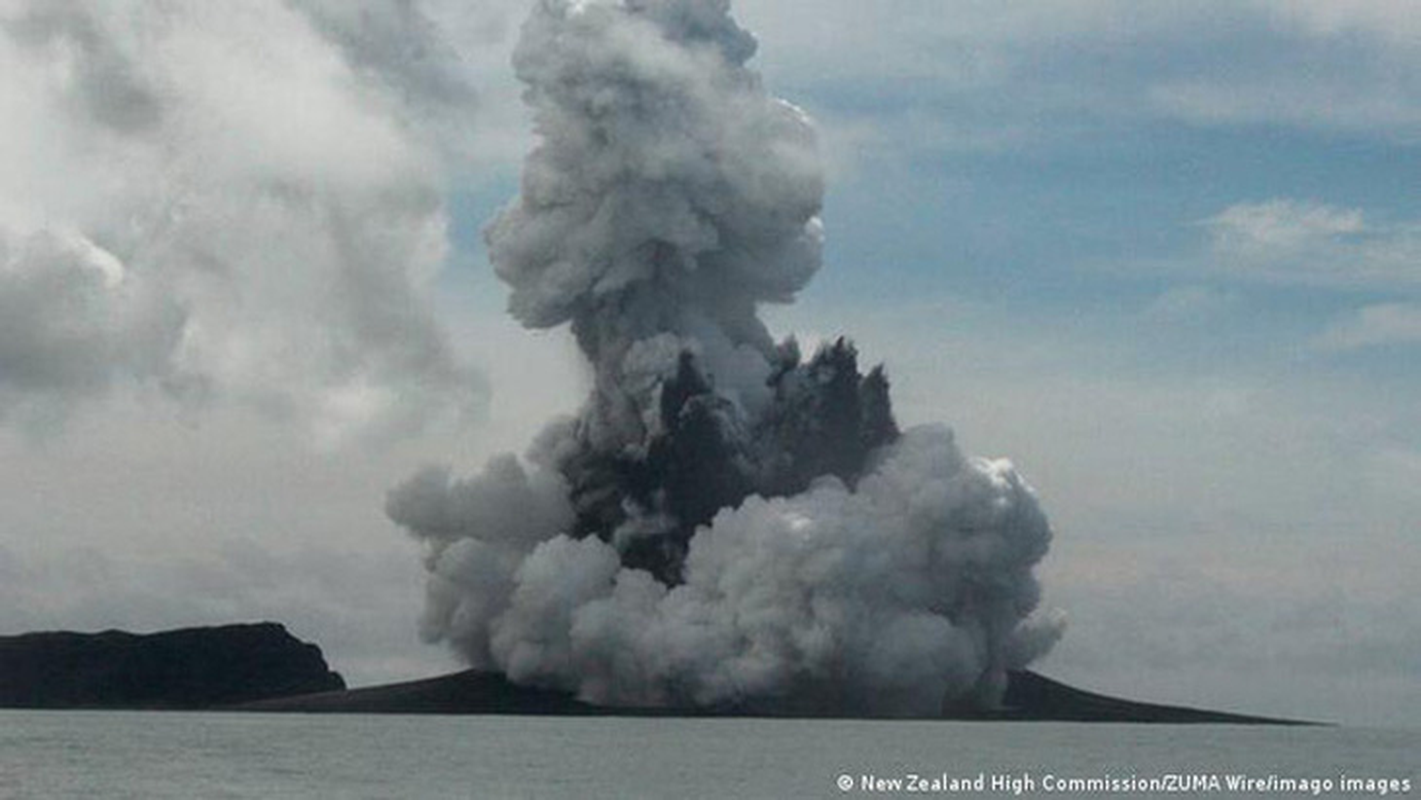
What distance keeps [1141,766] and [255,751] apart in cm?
6641

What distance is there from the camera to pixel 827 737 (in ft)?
641

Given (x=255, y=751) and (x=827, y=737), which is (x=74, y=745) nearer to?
(x=255, y=751)

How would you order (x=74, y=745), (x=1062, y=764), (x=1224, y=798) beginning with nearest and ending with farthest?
(x=1224, y=798), (x=1062, y=764), (x=74, y=745)

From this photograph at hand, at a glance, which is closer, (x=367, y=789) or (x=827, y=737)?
(x=367, y=789)

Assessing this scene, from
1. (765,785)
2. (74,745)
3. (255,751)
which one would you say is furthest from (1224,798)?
(74,745)

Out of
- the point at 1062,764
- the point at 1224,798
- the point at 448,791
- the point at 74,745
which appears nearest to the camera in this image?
the point at 448,791

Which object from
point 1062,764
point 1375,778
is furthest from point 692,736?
point 1375,778

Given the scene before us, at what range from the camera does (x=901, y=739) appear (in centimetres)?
19938

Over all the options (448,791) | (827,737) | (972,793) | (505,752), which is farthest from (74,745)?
(972,793)

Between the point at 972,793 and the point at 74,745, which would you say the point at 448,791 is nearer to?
the point at 972,793

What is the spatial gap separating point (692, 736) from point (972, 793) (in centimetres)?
6754

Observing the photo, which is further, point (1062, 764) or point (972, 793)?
point (1062, 764)

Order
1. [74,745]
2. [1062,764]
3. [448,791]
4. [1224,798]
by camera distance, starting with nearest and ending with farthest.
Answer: [448,791] → [1224,798] → [1062,764] → [74,745]

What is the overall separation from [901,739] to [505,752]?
41396 mm
